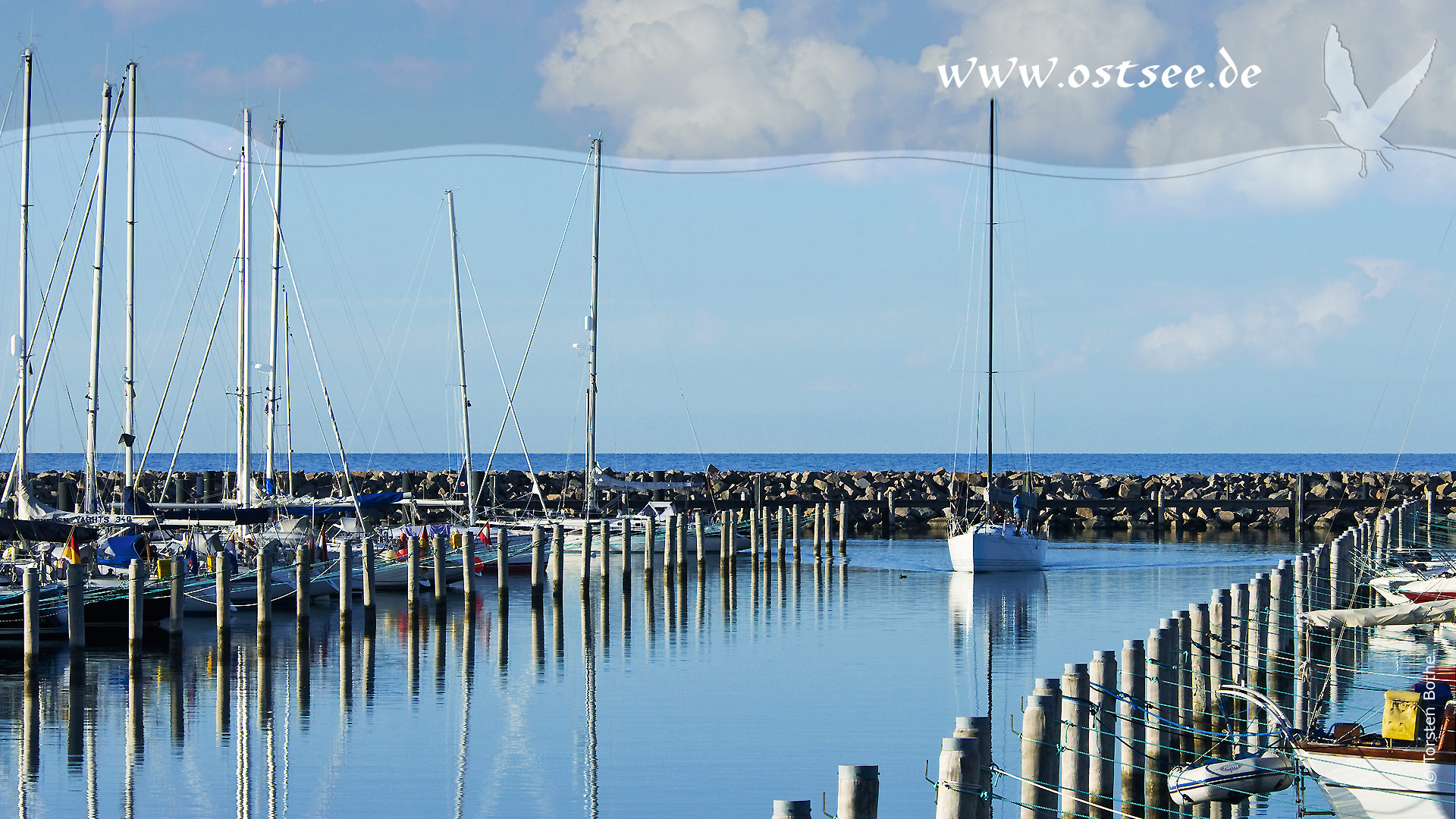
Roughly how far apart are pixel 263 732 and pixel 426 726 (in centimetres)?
174

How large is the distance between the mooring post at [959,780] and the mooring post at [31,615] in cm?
1539

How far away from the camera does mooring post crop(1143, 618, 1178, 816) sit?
45.3 ft

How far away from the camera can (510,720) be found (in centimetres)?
1912

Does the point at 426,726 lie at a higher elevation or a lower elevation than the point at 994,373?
lower

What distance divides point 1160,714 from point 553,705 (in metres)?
8.37

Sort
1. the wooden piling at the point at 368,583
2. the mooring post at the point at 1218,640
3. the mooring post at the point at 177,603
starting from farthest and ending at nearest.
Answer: the wooden piling at the point at 368,583
the mooring post at the point at 177,603
the mooring post at the point at 1218,640

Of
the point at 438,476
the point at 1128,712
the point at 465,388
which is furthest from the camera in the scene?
the point at 438,476

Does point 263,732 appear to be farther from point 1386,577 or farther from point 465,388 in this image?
point 465,388

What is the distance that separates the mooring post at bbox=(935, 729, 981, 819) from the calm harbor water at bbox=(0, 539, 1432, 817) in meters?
5.37

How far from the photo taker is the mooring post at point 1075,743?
12156mm

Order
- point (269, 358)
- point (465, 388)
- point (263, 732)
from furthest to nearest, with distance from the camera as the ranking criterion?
1. point (465, 388)
2. point (269, 358)
3. point (263, 732)

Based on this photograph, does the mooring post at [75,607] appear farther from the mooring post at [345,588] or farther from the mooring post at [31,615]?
the mooring post at [345,588]

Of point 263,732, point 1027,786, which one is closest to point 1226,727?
point 1027,786

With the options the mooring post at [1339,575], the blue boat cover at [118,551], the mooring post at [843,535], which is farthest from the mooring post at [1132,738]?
the mooring post at [843,535]
